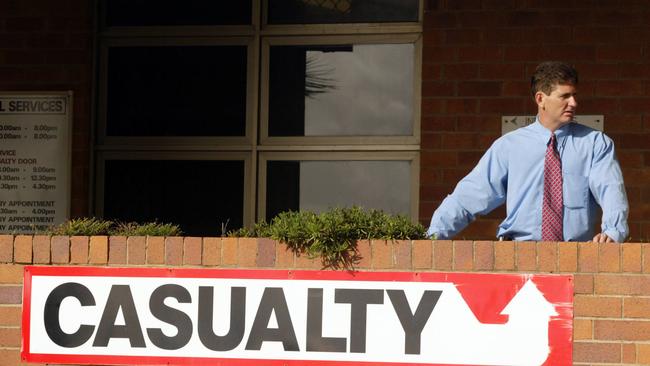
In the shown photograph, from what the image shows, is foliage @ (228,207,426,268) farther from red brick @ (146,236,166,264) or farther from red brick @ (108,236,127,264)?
red brick @ (108,236,127,264)

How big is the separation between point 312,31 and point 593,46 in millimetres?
1847

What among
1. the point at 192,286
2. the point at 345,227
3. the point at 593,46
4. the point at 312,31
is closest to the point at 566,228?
the point at 345,227

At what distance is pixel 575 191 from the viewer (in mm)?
5617

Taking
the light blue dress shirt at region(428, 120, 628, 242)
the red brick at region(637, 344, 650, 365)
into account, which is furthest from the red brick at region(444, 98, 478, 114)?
the red brick at region(637, 344, 650, 365)

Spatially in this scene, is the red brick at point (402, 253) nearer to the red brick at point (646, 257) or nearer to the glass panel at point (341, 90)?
the red brick at point (646, 257)

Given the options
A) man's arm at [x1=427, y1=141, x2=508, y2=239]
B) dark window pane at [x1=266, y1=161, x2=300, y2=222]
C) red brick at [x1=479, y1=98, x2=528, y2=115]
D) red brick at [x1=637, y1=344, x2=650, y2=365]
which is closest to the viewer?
red brick at [x1=637, y1=344, x2=650, y2=365]

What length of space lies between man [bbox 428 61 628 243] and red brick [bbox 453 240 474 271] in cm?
31

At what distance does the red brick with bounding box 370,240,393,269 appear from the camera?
17.4 ft

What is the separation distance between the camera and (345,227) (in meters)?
5.29

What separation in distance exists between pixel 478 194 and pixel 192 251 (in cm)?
135

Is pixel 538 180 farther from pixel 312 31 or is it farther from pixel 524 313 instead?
pixel 312 31

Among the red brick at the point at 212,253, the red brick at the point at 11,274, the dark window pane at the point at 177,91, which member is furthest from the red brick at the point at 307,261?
the dark window pane at the point at 177,91

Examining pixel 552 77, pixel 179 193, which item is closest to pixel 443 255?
pixel 552 77

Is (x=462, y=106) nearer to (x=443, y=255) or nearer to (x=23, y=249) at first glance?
(x=443, y=255)
